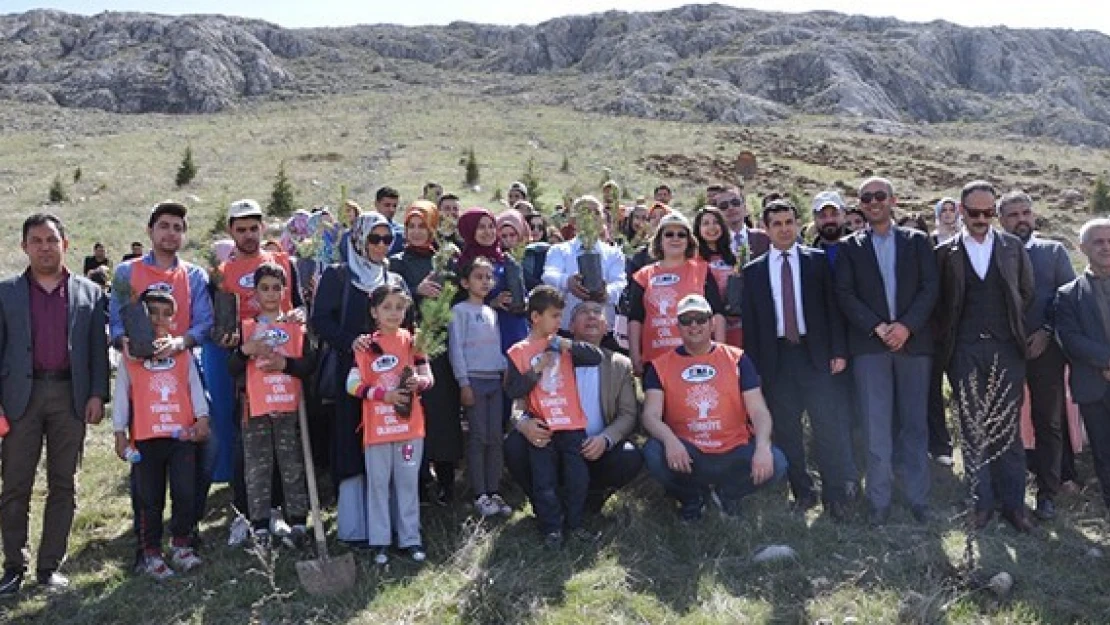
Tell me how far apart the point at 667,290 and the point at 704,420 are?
1052 mm

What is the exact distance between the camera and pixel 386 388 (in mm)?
5355

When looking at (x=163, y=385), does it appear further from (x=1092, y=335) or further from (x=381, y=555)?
(x=1092, y=335)

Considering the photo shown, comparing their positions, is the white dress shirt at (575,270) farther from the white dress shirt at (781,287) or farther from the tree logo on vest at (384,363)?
the tree logo on vest at (384,363)

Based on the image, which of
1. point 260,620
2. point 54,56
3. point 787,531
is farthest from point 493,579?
point 54,56

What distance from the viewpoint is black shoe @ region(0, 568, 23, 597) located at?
16.6 feet

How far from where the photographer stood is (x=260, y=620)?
4688mm

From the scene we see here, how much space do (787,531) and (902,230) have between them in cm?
224

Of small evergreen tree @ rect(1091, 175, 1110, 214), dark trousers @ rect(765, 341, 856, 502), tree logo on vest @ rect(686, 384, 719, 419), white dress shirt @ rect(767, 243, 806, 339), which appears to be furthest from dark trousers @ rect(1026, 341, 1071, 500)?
small evergreen tree @ rect(1091, 175, 1110, 214)

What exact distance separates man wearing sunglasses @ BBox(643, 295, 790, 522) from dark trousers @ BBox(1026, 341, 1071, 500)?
6.78 ft

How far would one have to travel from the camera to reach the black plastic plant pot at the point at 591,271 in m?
6.33

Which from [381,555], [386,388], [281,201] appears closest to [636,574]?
[381,555]

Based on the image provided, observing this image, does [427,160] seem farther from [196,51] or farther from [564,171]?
Result: [196,51]

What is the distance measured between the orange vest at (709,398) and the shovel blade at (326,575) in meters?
2.40

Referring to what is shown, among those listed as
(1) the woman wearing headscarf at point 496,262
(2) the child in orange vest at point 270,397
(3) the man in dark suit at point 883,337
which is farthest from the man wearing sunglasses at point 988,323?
(2) the child in orange vest at point 270,397
